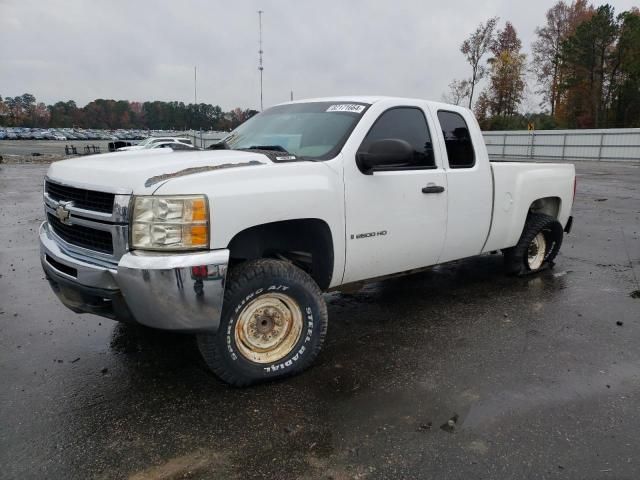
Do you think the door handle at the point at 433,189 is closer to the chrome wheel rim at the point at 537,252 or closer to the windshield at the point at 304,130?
the windshield at the point at 304,130

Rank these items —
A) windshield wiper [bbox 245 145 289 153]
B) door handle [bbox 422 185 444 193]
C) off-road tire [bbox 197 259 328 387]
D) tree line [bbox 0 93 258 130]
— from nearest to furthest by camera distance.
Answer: off-road tire [bbox 197 259 328 387], windshield wiper [bbox 245 145 289 153], door handle [bbox 422 185 444 193], tree line [bbox 0 93 258 130]

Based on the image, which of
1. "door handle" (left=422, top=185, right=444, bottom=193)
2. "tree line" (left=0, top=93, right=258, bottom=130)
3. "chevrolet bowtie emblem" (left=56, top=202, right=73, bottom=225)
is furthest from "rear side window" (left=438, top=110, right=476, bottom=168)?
"tree line" (left=0, top=93, right=258, bottom=130)

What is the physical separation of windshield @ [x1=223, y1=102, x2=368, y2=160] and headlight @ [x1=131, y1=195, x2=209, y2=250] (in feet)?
3.66

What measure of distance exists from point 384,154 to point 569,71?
53.8 meters

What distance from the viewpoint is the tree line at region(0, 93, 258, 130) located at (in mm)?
124750

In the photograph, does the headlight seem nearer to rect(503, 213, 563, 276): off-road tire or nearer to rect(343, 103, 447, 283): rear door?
rect(343, 103, 447, 283): rear door

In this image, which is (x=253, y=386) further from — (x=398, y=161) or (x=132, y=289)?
(x=398, y=161)

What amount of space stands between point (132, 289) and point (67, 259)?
71 centimetres

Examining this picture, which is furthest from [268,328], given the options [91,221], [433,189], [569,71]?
[569,71]

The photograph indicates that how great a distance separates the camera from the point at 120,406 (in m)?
3.08

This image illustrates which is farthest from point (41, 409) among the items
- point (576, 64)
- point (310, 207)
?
point (576, 64)

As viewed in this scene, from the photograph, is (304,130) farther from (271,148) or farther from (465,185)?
(465,185)

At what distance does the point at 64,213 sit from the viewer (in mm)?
3260

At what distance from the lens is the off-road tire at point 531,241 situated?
220 inches
